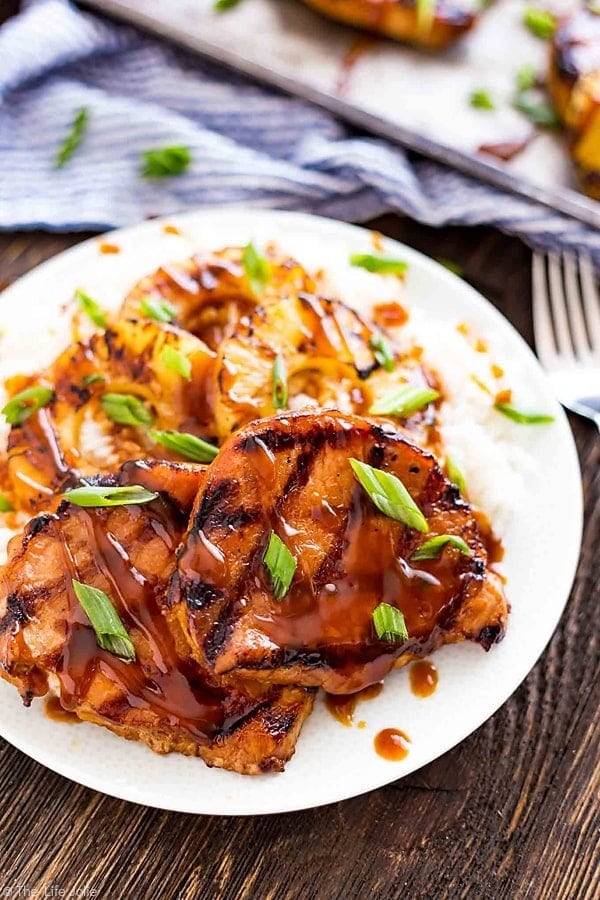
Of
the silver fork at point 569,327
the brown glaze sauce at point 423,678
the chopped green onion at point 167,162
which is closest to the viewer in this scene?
the brown glaze sauce at point 423,678

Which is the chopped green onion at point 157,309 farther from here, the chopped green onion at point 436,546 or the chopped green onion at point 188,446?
the chopped green onion at point 436,546

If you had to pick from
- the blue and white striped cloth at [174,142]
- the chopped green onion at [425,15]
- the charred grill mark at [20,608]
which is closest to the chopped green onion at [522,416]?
the blue and white striped cloth at [174,142]

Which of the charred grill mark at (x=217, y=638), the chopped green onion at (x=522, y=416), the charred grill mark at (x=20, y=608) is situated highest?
the chopped green onion at (x=522, y=416)

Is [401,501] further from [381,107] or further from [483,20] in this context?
[483,20]

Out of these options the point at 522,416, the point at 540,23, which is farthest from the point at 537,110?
the point at 522,416

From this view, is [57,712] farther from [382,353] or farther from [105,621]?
[382,353]

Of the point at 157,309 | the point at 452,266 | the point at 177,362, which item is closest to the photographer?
the point at 177,362

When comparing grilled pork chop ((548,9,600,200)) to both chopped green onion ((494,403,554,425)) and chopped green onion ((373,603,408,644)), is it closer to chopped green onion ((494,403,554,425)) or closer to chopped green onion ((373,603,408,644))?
chopped green onion ((494,403,554,425))
